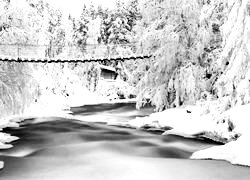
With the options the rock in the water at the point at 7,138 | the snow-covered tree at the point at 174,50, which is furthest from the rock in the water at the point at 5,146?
the snow-covered tree at the point at 174,50

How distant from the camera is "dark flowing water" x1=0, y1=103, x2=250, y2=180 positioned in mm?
8641

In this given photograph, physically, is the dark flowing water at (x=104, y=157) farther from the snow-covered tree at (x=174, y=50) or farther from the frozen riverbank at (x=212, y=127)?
the snow-covered tree at (x=174, y=50)

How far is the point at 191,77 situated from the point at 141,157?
7184mm

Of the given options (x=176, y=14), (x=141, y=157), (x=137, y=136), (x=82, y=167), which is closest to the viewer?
(x=82, y=167)

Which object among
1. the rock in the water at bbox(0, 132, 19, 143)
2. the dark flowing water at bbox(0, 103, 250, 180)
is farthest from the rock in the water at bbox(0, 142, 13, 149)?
the rock in the water at bbox(0, 132, 19, 143)

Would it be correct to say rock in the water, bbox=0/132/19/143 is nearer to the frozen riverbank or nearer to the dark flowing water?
the dark flowing water

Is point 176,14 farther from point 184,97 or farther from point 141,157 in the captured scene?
point 141,157

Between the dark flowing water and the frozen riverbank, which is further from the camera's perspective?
the frozen riverbank

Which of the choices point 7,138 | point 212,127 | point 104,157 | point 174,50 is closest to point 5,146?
point 7,138

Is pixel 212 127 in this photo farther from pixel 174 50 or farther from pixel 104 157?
pixel 174 50

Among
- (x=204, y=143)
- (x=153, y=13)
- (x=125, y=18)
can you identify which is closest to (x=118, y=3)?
(x=125, y=18)

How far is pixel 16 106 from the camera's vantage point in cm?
1457

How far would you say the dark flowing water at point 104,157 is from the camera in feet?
28.3

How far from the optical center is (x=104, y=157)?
10.5 metres
